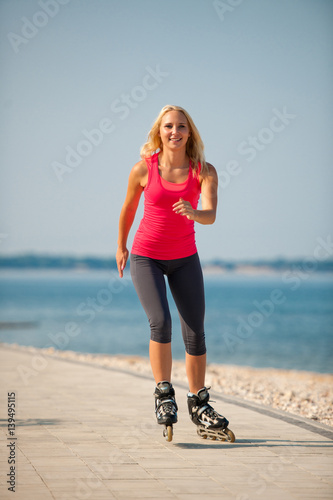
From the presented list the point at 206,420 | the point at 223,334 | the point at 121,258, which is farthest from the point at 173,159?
the point at 223,334

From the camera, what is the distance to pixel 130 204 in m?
4.33

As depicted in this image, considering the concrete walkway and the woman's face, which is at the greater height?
the woman's face

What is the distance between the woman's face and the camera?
4.26 meters

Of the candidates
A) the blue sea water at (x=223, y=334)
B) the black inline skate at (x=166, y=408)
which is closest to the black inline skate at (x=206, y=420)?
the black inline skate at (x=166, y=408)

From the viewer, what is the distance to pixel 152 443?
13.6 feet

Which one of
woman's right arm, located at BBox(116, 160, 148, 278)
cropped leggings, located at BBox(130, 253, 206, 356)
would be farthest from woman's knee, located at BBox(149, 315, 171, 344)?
woman's right arm, located at BBox(116, 160, 148, 278)

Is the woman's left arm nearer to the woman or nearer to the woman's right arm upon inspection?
the woman

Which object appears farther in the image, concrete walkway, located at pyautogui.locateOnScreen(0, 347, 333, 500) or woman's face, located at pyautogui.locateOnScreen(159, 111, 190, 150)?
woman's face, located at pyautogui.locateOnScreen(159, 111, 190, 150)

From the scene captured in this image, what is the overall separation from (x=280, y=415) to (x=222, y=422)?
1186mm

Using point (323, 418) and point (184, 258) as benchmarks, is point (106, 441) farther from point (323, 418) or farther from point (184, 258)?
point (323, 418)

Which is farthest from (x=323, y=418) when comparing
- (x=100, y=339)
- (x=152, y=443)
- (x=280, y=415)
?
(x=100, y=339)

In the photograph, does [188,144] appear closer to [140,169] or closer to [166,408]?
[140,169]

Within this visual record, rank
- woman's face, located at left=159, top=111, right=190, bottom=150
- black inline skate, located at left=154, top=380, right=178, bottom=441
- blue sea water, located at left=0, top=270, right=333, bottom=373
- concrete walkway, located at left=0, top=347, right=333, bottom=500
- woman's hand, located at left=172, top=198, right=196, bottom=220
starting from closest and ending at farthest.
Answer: concrete walkway, located at left=0, top=347, right=333, bottom=500, woman's hand, located at left=172, top=198, right=196, bottom=220, black inline skate, located at left=154, top=380, right=178, bottom=441, woman's face, located at left=159, top=111, right=190, bottom=150, blue sea water, located at left=0, top=270, right=333, bottom=373

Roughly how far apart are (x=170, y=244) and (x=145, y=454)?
1.30 metres
